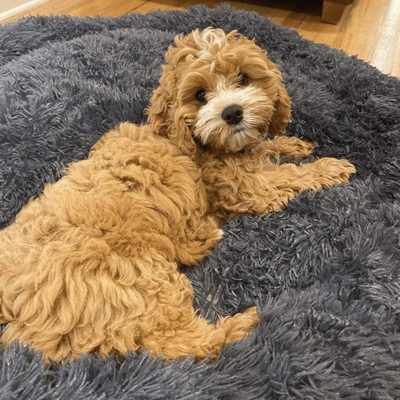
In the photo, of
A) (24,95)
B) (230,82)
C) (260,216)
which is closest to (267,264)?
(260,216)

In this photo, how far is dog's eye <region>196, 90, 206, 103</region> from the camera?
1.87 m

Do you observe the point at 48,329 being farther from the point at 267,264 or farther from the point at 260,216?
the point at 260,216

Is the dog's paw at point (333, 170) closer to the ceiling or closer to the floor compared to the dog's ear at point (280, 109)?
closer to the floor

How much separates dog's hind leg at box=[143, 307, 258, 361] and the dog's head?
0.70 meters

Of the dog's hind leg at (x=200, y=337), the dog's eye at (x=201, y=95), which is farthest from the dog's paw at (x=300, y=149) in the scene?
the dog's hind leg at (x=200, y=337)

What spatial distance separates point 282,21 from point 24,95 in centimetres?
278

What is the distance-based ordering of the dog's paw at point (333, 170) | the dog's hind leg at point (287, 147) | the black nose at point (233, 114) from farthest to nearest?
1. the dog's hind leg at point (287, 147)
2. the dog's paw at point (333, 170)
3. the black nose at point (233, 114)

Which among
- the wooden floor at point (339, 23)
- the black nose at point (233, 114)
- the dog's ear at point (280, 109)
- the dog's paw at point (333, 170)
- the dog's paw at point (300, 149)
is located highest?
the black nose at point (233, 114)

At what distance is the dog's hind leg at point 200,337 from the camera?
1.39 metres

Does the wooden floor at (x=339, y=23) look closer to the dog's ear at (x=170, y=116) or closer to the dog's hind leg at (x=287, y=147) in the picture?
the dog's hind leg at (x=287, y=147)

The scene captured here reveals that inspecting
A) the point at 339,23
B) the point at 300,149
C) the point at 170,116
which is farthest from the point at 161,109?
the point at 339,23

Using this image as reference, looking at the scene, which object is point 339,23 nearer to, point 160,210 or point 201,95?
point 201,95

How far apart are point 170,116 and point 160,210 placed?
0.44m

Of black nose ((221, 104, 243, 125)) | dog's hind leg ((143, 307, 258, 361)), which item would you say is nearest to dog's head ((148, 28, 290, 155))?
black nose ((221, 104, 243, 125))
